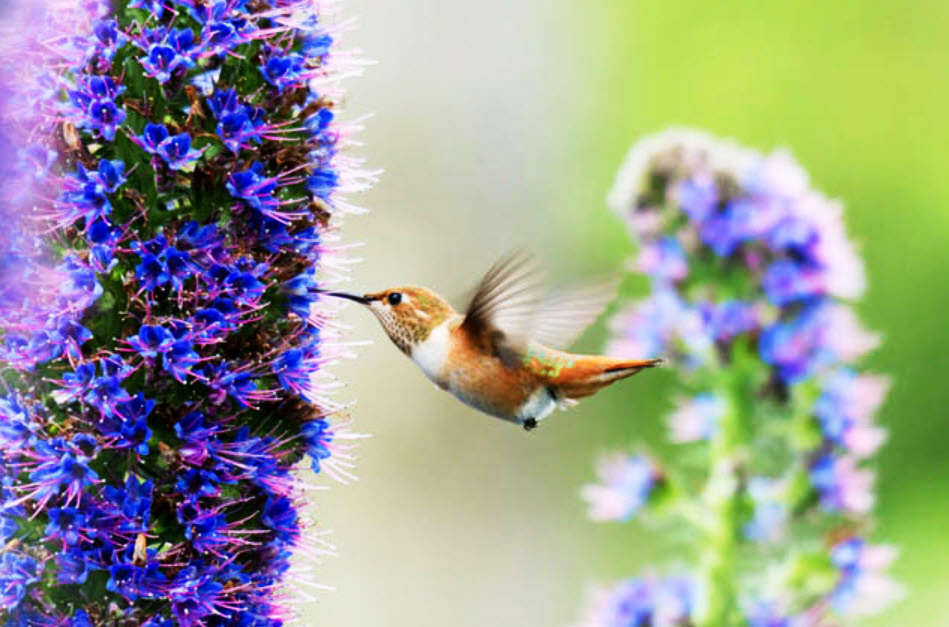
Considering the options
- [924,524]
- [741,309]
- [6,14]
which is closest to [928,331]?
[924,524]

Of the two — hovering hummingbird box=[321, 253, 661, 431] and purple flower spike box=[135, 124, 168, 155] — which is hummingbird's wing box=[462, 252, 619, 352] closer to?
hovering hummingbird box=[321, 253, 661, 431]

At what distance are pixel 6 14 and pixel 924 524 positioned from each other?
540 inches

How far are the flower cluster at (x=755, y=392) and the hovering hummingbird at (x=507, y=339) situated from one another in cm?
124

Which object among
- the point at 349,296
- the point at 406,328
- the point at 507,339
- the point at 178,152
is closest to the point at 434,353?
the point at 406,328

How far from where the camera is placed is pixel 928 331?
15.4 m

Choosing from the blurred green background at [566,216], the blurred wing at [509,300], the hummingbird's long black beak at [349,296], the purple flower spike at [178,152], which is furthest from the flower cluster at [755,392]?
the blurred green background at [566,216]

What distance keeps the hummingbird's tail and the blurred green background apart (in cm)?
700

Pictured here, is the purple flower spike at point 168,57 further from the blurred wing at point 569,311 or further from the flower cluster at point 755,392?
the flower cluster at point 755,392

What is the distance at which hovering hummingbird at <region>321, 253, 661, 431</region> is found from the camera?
453 cm

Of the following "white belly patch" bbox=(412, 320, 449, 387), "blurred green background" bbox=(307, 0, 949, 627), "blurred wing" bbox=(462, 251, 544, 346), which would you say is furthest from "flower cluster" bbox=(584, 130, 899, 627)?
"blurred green background" bbox=(307, 0, 949, 627)

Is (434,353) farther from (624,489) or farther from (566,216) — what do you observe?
(566,216)

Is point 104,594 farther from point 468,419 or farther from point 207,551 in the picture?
point 468,419

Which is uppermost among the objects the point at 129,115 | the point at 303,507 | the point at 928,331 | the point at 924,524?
the point at 928,331

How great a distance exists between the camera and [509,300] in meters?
4.59
